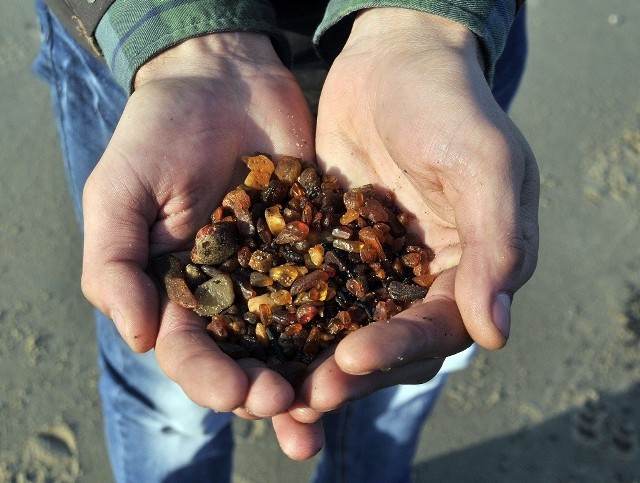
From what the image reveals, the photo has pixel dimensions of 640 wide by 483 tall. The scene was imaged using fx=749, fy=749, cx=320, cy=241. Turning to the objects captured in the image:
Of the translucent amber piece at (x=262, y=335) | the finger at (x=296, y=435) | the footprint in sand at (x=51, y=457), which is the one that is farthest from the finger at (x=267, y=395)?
the footprint in sand at (x=51, y=457)

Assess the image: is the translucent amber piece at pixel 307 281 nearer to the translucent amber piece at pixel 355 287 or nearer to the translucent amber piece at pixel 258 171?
the translucent amber piece at pixel 355 287

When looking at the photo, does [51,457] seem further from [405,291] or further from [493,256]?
[493,256]

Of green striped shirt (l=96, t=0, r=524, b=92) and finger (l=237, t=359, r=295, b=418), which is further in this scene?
green striped shirt (l=96, t=0, r=524, b=92)

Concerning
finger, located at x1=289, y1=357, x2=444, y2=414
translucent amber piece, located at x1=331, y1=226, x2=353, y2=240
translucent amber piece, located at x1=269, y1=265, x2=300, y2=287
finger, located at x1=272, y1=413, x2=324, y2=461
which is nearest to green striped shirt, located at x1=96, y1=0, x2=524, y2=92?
translucent amber piece, located at x1=331, y1=226, x2=353, y2=240

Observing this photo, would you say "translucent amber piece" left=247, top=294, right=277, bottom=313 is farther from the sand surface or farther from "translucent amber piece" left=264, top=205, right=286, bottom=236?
the sand surface

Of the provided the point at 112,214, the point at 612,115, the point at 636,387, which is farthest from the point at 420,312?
the point at 612,115

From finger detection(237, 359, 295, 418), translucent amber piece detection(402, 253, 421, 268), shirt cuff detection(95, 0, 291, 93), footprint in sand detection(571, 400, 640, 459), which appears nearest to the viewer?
finger detection(237, 359, 295, 418)

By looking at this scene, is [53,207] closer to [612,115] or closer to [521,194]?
[521,194]
